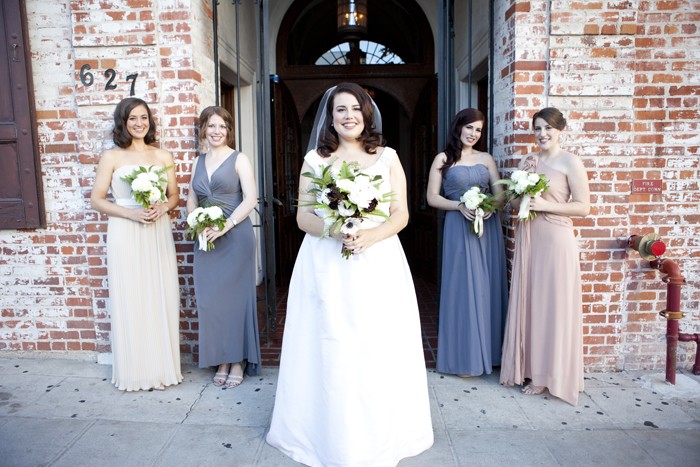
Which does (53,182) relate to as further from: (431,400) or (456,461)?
(456,461)

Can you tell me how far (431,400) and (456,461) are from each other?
80 cm

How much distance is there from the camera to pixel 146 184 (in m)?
3.46

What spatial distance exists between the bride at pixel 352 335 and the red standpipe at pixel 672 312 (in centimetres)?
218

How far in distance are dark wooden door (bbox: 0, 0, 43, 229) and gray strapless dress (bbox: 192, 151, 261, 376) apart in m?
1.57

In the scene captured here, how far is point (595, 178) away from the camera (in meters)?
3.92

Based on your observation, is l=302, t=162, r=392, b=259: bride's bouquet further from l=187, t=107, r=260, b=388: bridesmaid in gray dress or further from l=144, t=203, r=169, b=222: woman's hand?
l=144, t=203, r=169, b=222: woman's hand

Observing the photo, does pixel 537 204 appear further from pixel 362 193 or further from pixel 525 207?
pixel 362 193

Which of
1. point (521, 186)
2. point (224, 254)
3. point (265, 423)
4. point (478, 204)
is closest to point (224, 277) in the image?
point (224, 254)

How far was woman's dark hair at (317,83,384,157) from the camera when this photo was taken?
9.19 ft

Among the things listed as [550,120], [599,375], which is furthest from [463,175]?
[599,375]

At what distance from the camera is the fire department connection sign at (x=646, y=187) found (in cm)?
398

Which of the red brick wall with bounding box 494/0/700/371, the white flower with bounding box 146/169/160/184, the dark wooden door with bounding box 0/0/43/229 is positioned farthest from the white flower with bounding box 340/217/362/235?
the dark wooden door with bounding box 0/0/43/229

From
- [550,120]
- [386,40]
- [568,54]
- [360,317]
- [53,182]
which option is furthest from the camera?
[386,40]

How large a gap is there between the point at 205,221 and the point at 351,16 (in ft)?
11.8
